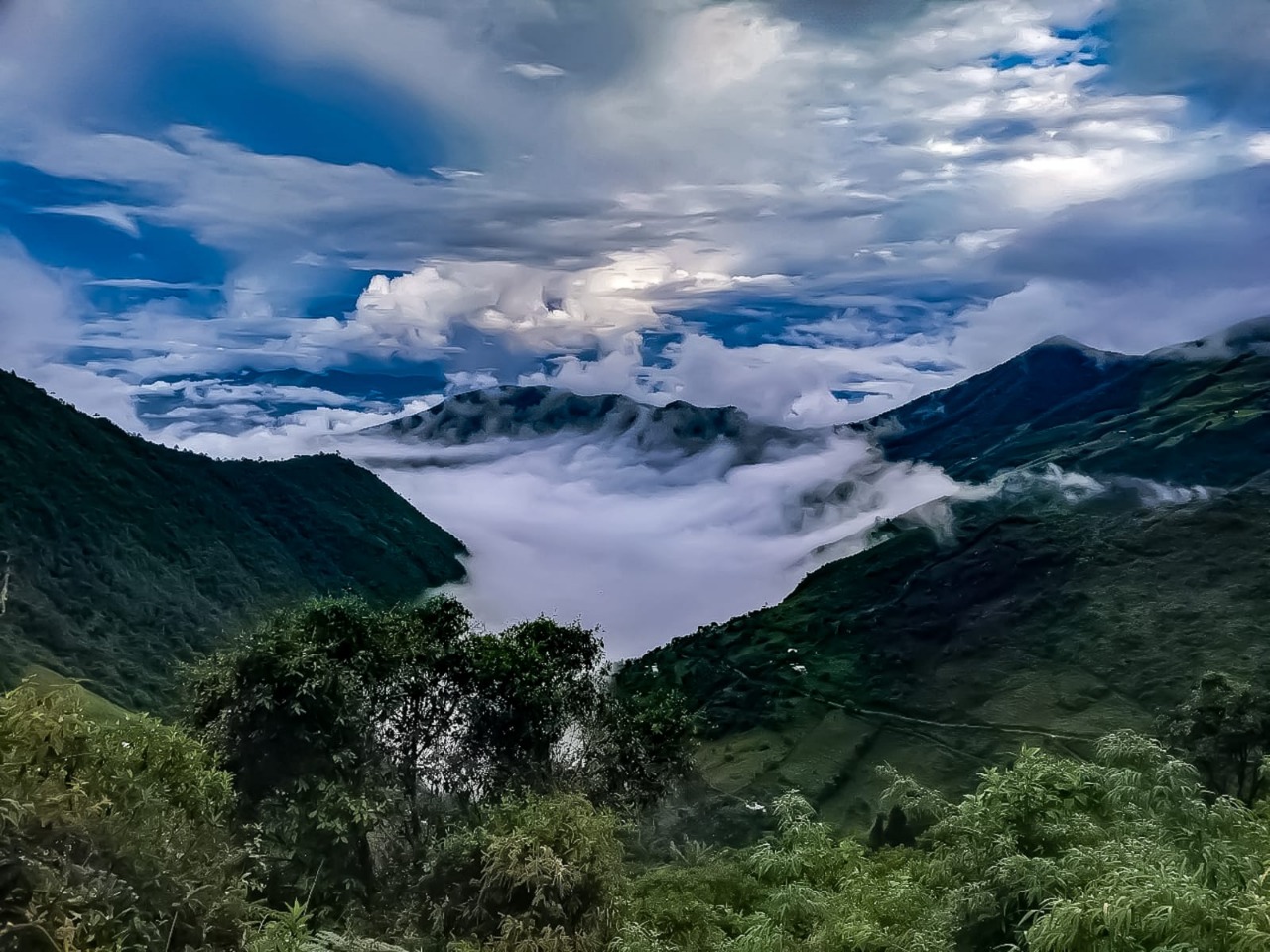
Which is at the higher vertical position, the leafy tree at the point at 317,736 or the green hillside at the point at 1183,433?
the green hillside at the point at 1183,433

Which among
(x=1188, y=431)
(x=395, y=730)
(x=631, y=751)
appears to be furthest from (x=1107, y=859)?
(x=1188, y=431)

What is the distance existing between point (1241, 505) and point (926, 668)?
45.0 m

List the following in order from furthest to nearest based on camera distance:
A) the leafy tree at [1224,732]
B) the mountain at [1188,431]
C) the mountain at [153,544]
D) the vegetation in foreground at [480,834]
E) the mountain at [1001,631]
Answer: the mountain at [1188,431], the mountain at [1001,631], the mountain at [153,544], the leafy tree at [1224,732], the vegetation in foreground at [480,834]

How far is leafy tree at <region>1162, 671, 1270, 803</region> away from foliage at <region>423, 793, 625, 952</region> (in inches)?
1472

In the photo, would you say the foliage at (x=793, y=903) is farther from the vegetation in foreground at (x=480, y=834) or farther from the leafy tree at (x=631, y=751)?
the leafy tree at (x=631, y=751)

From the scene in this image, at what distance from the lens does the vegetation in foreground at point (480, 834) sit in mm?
8719

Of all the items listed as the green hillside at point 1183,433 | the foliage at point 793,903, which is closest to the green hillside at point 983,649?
the green hillside at point 1183,433

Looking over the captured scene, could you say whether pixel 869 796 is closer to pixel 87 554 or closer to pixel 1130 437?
pixel 87 554

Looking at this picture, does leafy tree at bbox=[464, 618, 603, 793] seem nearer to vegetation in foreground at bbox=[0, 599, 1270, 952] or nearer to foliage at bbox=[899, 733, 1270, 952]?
vegetation in foreground at bbox=[0, 599, 1270, 952]

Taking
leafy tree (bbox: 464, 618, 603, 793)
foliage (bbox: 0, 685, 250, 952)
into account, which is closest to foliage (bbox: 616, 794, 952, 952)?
foliage (bbox: 0, 685, 250, 952)

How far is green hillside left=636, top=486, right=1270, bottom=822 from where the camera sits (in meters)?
93.1

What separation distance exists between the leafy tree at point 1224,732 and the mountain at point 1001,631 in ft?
110

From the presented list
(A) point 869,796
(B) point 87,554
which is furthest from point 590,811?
(B) point 87,554

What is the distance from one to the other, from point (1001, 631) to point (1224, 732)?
67.2 metres
